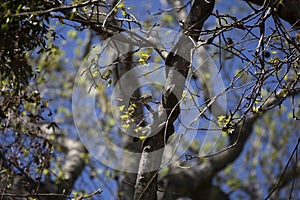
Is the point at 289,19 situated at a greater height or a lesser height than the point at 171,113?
greater

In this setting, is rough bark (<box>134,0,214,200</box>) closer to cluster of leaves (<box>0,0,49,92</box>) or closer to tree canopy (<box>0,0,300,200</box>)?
tree canopy (<box>0,0,300,200</box>)

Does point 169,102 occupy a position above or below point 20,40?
below

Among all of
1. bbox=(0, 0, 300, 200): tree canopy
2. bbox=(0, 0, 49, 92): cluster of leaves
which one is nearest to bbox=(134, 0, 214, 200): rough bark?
bbox=(0, 0, 300, 200): tree canopy

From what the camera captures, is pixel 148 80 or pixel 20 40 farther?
pixel 148 80

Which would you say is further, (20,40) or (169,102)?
(20,40)

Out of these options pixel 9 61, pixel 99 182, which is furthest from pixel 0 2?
pixel 99 182

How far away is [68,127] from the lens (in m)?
9.09

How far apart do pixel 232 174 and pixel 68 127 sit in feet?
8.18

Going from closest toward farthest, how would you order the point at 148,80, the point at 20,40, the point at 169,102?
the point at 169,102, the point at 20,40, the point at 148,80

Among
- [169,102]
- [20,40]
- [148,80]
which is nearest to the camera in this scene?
[169,102]

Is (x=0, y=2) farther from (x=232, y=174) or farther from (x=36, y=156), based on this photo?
(x=232, y=174)

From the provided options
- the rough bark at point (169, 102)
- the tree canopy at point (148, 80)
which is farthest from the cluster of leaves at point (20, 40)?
the rough bark at point (169, 102)

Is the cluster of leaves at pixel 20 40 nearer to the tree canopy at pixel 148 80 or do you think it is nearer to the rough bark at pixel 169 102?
the tree canopy at pixel 148 80

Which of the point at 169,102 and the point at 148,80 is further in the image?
the point at 148,80
